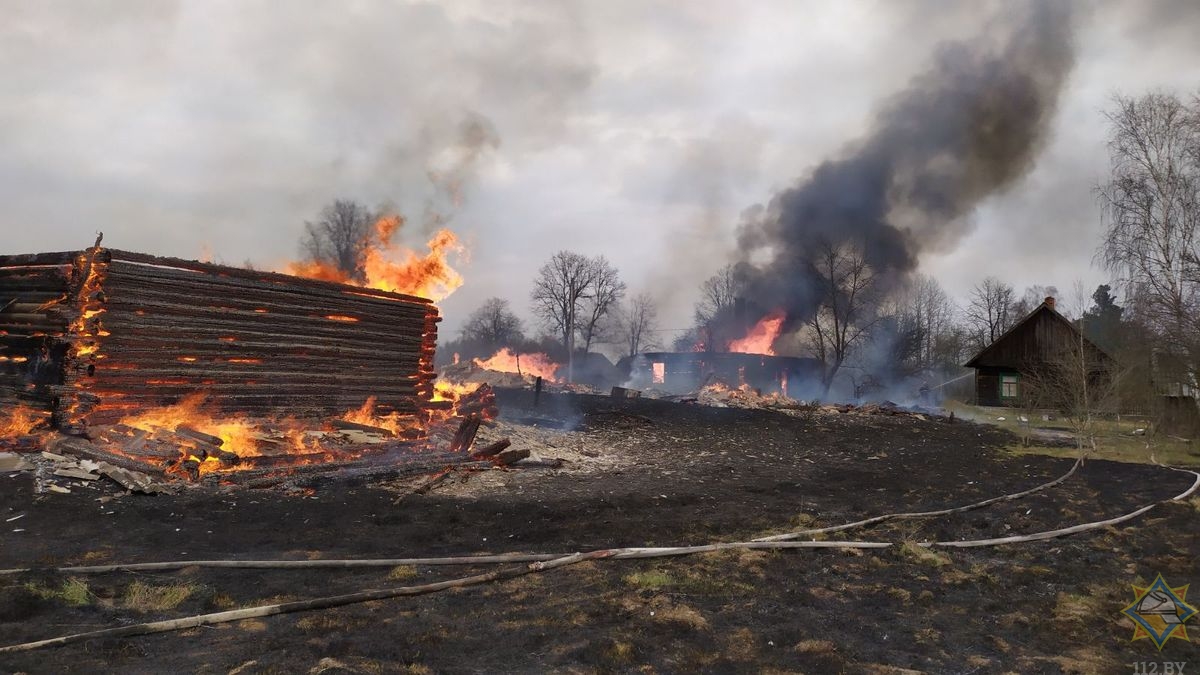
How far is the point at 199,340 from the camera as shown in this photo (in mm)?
12953

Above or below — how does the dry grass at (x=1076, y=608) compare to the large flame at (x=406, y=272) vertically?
below

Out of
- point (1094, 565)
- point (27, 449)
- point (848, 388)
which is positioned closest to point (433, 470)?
A: point (27, 449)

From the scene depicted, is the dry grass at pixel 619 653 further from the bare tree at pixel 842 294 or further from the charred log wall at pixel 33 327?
the bare tree at pixel 842 294

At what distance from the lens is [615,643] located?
4.43 m

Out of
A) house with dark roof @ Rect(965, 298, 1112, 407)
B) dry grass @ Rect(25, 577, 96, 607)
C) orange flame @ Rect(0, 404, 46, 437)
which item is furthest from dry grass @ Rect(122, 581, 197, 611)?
house with dark roof @ Rect(965, 298, 1112, 407)

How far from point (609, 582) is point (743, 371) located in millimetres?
43344

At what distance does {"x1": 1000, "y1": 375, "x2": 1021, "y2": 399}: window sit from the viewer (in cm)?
3491

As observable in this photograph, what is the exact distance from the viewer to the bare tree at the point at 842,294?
41812 millimetres

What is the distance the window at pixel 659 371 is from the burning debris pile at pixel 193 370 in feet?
128

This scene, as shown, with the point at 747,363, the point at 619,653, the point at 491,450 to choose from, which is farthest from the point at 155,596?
the point at 747,363

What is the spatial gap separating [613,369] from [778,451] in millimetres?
45252

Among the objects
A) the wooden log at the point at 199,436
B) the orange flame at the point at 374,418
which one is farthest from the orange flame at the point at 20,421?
the orange flame at the point at 374,418

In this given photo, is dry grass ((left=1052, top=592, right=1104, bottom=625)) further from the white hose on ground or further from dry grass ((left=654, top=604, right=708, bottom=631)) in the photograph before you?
dry grass ((left=654, top=604, right=708, bottom=631))

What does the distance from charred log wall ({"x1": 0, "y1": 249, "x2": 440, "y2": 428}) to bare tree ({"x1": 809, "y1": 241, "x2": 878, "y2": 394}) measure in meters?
33.3
